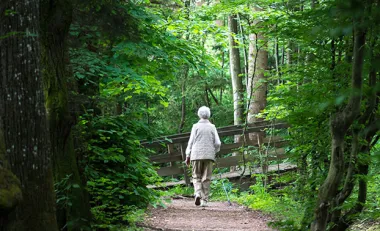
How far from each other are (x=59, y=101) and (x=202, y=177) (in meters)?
5.65

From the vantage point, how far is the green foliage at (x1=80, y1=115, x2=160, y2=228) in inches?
261

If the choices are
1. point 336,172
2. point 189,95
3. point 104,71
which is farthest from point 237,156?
point 336,172

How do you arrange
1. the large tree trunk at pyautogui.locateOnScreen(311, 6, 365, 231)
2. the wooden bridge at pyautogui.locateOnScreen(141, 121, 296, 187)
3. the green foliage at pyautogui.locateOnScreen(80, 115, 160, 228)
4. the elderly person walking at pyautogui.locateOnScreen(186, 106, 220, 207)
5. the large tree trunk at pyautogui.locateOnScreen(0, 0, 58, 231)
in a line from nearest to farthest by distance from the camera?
the large tree trunk at pyautogui.locateOnScreen(311, 6, 365, 231), the large tree trunk at pyautogui.locateOnScreen(0, 0, 58, 231), the green foliage at pyautogui.locateOnScreen(80, 115, 160, 228), the elderly person walking at pyautogui.locateOnScreen(186, 106, 220, 207), the wooden bridge at pyautogui.locateOnScreen(141, 121, 296, 187)

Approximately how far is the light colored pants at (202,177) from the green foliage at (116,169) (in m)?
2.56

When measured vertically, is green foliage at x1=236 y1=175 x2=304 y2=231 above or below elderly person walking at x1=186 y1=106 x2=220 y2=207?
below

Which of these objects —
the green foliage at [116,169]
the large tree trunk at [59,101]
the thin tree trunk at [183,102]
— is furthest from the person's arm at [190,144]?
the thin tree trunk at [183,102]

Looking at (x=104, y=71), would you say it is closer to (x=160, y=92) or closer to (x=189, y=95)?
(x=160, y=92)

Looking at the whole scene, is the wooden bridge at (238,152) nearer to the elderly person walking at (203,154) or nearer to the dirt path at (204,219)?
the elderly person walking at (203,154)

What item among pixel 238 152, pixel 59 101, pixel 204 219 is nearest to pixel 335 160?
pixel 59 101

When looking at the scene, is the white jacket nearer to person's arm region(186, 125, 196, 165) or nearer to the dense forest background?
person's arm region(186, 125, 196, 165)

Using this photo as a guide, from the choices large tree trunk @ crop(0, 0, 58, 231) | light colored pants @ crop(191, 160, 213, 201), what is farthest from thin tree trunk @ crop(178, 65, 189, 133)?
large tree trunk @ crop(0, 0, 58, 231)

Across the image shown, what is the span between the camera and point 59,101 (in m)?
5.48

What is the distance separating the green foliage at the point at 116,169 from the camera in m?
6.64

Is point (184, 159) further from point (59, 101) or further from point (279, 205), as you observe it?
point (59, 101)
